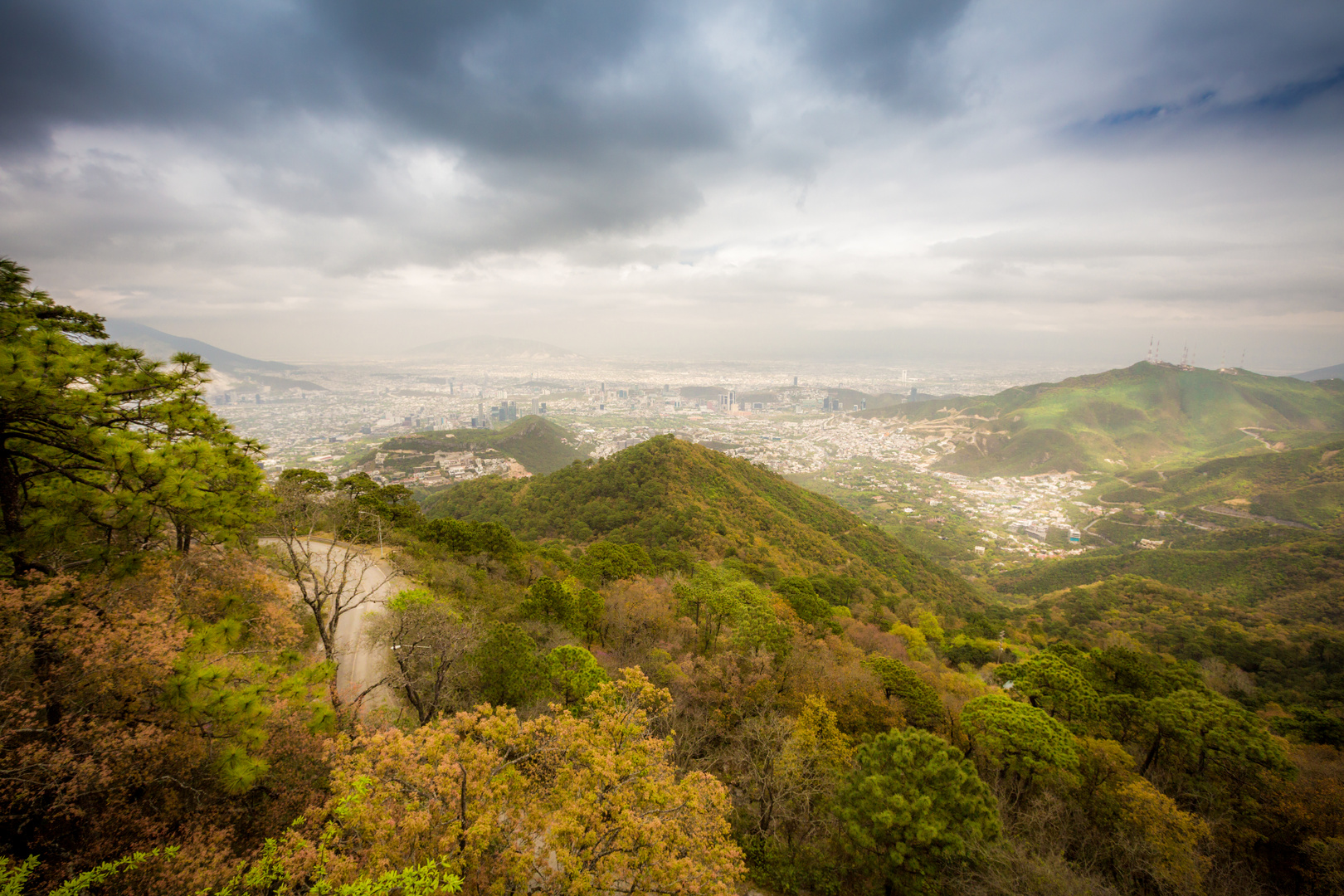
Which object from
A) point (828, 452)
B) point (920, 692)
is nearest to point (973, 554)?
point (828, 452)

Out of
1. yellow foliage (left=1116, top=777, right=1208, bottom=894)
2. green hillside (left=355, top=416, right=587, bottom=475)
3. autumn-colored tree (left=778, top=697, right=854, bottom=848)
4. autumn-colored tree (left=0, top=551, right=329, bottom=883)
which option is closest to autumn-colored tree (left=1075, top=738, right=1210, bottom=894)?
yellow foliage (left=1116, top=777, right=1208, bottom=894)

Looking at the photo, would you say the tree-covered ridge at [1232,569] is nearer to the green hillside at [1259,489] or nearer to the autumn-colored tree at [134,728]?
the green hillside at [1259,489]

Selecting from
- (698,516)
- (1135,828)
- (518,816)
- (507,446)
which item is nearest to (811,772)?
(1135,828)

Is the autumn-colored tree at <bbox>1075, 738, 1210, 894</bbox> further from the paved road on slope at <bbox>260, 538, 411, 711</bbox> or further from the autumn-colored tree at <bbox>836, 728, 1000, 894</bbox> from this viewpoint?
the paved road on slope at <bbox>260, 538, 411, 711</bbox>

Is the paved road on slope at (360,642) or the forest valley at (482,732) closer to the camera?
the forest valley at (482,732)

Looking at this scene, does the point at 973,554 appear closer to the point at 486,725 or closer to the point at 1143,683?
the point at 1143,683

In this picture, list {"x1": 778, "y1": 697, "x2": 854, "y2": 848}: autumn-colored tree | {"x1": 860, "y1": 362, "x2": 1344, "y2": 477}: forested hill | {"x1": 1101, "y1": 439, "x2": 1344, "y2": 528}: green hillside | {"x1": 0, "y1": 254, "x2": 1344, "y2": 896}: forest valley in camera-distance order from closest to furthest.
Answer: {"x1": 0, "y1": 254, "x2": 1344, "y2": 896}: forest valley → {"x1": 778, "y1": 697, "x2": 854, "y2": 848}: autumn-colored tree → {"x1": 1101, "y1": 439, "x2": 1344, "y2": 528}: green hillside → {"x1": 860, "y1": 362, "x2": 1344, "y2": 477}: forested hill

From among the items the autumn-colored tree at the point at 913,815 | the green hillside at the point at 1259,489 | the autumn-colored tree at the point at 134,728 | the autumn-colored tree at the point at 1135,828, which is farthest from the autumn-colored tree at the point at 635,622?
the green hillside at the point at 1259,489
